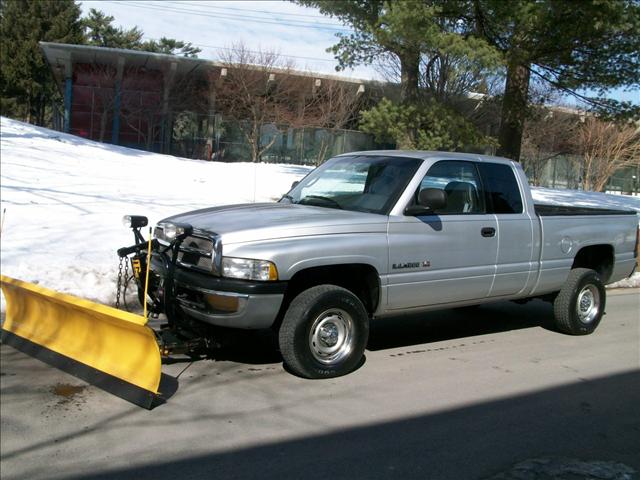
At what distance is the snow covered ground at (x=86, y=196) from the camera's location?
8383 millimetres

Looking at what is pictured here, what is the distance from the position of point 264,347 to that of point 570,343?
347 cm

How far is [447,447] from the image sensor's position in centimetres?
427

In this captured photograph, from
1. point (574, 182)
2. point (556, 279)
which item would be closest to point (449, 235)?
point (556, 279)

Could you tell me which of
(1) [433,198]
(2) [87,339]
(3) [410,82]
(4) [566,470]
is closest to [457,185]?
(1) [433,198]

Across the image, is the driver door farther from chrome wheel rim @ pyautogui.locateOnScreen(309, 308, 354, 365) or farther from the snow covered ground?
the snow covered ground

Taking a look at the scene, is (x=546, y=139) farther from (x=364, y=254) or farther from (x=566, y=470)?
(x=566, y=470)

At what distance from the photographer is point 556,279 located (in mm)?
7277

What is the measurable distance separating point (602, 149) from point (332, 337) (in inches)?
1136

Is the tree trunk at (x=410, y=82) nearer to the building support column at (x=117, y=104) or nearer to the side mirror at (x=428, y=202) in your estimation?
the side mirror at (x=428, y=202)

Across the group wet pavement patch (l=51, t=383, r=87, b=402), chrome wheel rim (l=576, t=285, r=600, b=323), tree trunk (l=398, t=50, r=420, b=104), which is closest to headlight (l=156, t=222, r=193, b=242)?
wet pavement patch (l=51, t=383, r=87, b=402)

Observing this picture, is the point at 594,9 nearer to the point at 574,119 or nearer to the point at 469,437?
the point at 469,437

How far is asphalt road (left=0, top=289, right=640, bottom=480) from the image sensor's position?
155 inches

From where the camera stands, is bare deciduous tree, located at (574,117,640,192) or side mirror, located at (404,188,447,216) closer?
side mirror, located at (404,188,447,216)

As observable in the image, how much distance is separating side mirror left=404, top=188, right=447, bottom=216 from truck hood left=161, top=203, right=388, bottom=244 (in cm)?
29
